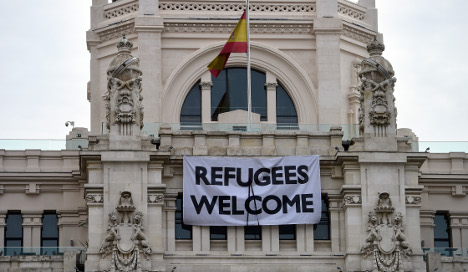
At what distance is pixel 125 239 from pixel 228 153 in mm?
6751

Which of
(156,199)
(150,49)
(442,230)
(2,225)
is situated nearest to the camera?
(156,199)

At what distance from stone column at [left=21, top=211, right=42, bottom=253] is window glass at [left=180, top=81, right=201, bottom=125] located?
9.64 metres

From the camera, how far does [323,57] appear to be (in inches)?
3814

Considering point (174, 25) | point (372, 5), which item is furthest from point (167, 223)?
point (372, 5)

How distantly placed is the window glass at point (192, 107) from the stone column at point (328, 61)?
21.1 feet

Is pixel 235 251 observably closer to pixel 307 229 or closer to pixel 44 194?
A: pixel 307 229

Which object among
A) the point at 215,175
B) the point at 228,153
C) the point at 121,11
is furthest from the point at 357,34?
the point at 215,175

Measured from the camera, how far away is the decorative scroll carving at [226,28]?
96.9 metres

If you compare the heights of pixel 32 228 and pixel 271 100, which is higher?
pixel 271 100

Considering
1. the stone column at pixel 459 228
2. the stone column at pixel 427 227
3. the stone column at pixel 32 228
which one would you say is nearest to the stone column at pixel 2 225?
the stone column at pixel 32 228

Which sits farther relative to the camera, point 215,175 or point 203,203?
point 215,175

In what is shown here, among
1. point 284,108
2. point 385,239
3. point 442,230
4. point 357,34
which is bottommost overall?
point 385,239

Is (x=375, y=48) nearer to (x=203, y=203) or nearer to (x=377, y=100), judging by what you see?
(x=377, y=100)

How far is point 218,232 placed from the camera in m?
86.4
